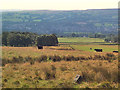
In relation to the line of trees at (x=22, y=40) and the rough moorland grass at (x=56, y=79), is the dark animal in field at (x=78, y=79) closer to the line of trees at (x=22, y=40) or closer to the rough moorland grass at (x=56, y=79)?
the rough moorland grass at (x=56, y=79)

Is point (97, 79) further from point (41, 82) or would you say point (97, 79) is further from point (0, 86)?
point (0, 86)

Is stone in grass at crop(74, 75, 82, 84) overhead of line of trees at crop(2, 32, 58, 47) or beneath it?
overhead

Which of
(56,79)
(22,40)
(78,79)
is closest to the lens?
(78,79)

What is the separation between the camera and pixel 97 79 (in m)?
15.0

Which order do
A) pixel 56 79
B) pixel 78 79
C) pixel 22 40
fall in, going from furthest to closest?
pixel 22 40
pixel 56 79
pixel 78 79

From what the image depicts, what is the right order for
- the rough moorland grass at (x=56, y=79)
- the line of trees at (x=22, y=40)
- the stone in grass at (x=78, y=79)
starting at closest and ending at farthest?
1. the rough moorland grass at (x=56, y=79)
2. the stone in grass at (x=78, y=79)
3. the line of trees at (x=22, y=40)

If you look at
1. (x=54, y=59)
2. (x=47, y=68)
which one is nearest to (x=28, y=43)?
(x=54, y=59)

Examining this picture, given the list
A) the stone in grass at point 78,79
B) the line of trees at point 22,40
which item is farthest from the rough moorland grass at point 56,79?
the line of trees at point 22,40

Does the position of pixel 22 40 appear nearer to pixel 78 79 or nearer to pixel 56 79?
pixel 56 79

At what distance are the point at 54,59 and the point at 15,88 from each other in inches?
503

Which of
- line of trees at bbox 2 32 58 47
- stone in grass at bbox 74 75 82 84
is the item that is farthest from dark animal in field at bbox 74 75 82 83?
line of trees at bbox 2 32 58 47

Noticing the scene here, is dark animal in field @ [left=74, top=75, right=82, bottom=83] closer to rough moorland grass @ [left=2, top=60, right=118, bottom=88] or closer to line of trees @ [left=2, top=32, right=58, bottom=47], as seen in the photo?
rough moorland grass @ [left=2, top=60, right=118, bottom=88]

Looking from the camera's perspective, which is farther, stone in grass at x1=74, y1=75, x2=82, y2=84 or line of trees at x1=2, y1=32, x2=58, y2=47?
line of trees at x1=2, y1=32, x2=58, y2=47

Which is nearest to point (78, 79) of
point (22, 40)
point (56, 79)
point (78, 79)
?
point (78, 79)
